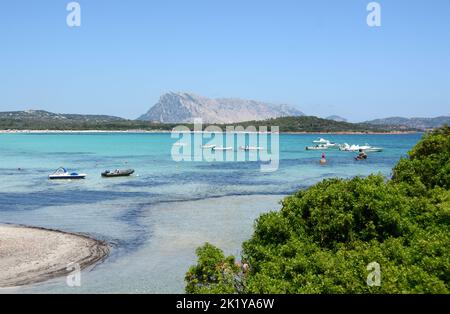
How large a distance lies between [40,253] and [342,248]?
22.2 meters

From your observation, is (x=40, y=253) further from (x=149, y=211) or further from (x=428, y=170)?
(x=428, y=170)

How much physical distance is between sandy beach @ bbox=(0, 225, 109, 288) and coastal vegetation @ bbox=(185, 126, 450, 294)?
46.6ft

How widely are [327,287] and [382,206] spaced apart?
541 cm

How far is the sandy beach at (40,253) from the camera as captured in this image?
26.9 meters

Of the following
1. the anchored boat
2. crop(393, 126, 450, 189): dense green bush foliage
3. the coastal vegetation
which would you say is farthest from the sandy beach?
the anchored boat

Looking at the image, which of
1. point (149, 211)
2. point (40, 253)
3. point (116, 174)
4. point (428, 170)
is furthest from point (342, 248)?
point (116, 174)

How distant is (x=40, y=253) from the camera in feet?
102

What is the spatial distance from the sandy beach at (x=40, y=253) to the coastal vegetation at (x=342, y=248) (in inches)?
559

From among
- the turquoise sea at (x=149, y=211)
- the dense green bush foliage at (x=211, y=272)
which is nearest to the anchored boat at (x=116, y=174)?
the turquoise sea at (x=149, y=211)

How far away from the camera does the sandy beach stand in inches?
1061
